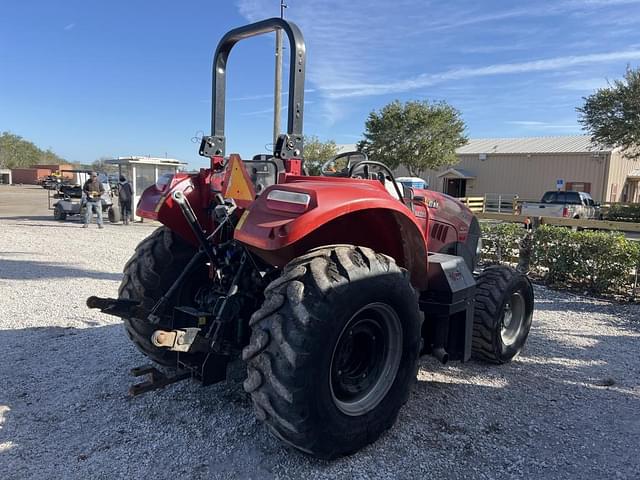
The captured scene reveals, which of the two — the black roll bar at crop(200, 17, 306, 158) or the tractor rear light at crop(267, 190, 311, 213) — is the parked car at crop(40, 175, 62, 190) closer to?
the black roll bar at crop(200, 17, 306, 158)

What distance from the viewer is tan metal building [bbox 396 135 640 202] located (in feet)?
109

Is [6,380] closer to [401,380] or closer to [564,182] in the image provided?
[401,380]

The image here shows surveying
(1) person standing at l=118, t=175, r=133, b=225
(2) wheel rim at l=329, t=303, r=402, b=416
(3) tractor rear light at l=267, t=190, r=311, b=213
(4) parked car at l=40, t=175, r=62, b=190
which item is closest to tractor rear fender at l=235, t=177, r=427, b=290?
(3) tractor rear light at l=267, t=190, r=311, b=213

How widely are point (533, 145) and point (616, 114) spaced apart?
13.7 m

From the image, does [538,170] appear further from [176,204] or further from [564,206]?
[176,204]

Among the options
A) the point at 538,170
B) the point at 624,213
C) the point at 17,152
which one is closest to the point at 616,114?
the point at 624,213

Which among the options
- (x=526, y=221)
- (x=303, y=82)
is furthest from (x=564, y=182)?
(x=303, y=82)

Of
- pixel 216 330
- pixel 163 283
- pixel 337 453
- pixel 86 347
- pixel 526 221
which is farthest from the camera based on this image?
pixel 526 221

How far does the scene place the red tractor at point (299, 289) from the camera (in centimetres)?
262

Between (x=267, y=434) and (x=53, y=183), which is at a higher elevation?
(x=53, y=183)

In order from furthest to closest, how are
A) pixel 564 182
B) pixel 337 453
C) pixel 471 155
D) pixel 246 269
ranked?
pixel 471 155 < pixel 564 182 < pixel 246 269 < pixel 337 453

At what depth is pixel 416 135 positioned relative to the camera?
34.6m

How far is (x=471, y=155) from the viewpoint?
38906 millimetres

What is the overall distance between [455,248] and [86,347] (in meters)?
3.78
